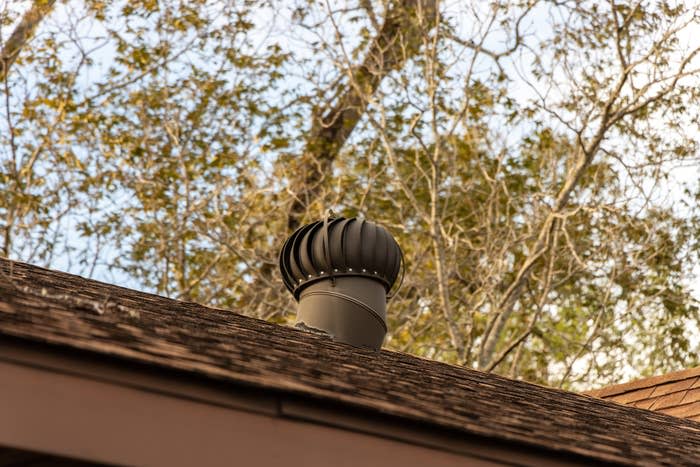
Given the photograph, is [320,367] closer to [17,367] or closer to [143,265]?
[17,367]

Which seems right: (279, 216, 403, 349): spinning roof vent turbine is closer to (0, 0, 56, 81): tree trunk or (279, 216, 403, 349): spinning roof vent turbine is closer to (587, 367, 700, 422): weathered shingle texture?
(587, 367, 700, 422): weathered shingle texture

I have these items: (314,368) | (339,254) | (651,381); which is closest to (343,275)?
(339,254)

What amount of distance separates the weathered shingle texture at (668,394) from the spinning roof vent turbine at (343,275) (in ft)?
12.0

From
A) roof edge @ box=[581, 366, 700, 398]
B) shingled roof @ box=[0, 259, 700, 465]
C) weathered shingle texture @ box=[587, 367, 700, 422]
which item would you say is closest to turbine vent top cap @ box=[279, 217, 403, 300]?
shingled roof @ box=[0, 259, 700, 465]

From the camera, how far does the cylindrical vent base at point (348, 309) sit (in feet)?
24.8

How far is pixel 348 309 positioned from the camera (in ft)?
25.2

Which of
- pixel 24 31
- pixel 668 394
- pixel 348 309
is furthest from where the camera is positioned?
pixel 24 31

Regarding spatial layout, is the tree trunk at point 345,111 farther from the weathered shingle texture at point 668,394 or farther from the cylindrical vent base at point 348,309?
the cylindrical vent base at point 348,309

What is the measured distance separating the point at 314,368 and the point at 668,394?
21.6 ft

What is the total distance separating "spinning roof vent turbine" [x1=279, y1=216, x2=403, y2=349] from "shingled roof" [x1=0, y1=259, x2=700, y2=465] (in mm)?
438

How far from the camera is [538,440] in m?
4.57

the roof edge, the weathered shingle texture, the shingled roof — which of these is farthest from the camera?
the roof edge

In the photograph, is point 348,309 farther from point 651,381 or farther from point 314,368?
point 651,381

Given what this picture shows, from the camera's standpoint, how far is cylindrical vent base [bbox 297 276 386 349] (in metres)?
7.57
